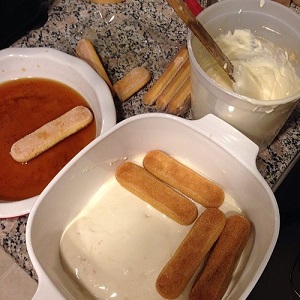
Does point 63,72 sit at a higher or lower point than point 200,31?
lower

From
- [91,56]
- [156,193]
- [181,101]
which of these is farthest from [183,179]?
[91,56]

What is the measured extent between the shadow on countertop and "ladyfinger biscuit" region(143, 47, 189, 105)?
0.24 m

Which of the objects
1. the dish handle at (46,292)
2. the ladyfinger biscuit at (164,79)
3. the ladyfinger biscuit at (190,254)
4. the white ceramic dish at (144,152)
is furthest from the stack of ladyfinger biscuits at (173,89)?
the dish handle at (46,292)

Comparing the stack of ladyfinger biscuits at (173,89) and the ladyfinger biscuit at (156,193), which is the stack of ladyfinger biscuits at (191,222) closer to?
the ladyfinger biscuit at (156,193)

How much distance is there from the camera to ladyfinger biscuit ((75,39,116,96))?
0.78m

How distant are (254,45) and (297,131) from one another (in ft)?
0.52

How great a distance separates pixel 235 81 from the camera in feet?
2.15

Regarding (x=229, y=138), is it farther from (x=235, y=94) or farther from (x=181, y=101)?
(x=181, y=101)

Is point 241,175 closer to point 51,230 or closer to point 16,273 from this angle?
point 51,230

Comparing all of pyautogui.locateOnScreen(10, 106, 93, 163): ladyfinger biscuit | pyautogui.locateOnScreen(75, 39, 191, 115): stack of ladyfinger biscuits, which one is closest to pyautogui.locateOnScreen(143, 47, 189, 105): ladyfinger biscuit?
pyautogui.locateOnScreen(75, 39, 191, 115): stack of ladyfinger biscuits

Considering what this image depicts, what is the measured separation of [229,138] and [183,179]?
97 mm

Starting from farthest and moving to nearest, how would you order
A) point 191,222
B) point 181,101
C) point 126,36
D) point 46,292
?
point 126,36
point 181,101
point 191,222
point 46,292

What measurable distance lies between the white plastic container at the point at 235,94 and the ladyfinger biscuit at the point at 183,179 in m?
0.09

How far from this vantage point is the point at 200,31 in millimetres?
597
